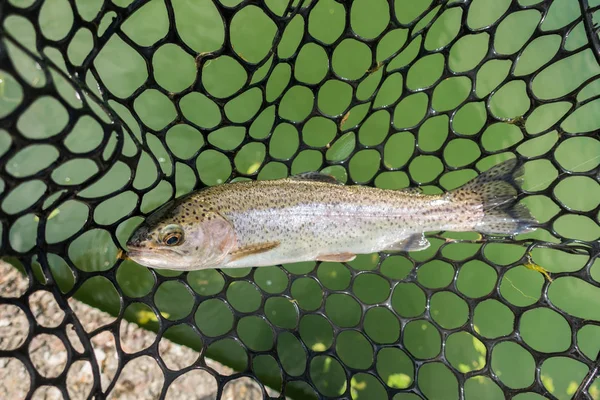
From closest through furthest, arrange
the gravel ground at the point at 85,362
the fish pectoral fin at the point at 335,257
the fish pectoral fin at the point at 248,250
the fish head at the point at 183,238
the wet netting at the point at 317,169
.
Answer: the fish head at the point at 183,238 < the fish pectoral fin at the point at 248,250 < the fish pectoral fin at the point at 335,257 < the gravel ground at the point at 85,362 < the wet netting at the point at 317,169

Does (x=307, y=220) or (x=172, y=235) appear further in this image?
(x=307, y=220)

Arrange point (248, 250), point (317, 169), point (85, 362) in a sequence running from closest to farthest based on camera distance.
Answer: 1. point (248, 250)
2. point (85, 362)
3. point (317, 169)

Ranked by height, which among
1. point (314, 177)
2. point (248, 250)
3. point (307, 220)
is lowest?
point (248, 250)

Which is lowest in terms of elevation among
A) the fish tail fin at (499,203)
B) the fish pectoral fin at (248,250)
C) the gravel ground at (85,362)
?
the gravel ground at (85,362)

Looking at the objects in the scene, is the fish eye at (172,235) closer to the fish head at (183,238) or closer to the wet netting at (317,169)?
the fish head at (183,238)

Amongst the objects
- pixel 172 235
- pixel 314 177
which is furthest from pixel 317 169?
pixel 172 235

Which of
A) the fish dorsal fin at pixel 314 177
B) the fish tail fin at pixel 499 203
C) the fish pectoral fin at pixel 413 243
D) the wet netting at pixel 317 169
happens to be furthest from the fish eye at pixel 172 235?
the fish tail fin at pixel 499 203

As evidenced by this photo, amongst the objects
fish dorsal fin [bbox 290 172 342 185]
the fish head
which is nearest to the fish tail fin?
fish dorsal fin [bbox 290 172 342 185]

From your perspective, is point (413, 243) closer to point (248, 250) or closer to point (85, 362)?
point (248, 250)

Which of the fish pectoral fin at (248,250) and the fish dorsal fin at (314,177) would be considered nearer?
the fish pectoral fin at (248,250)
